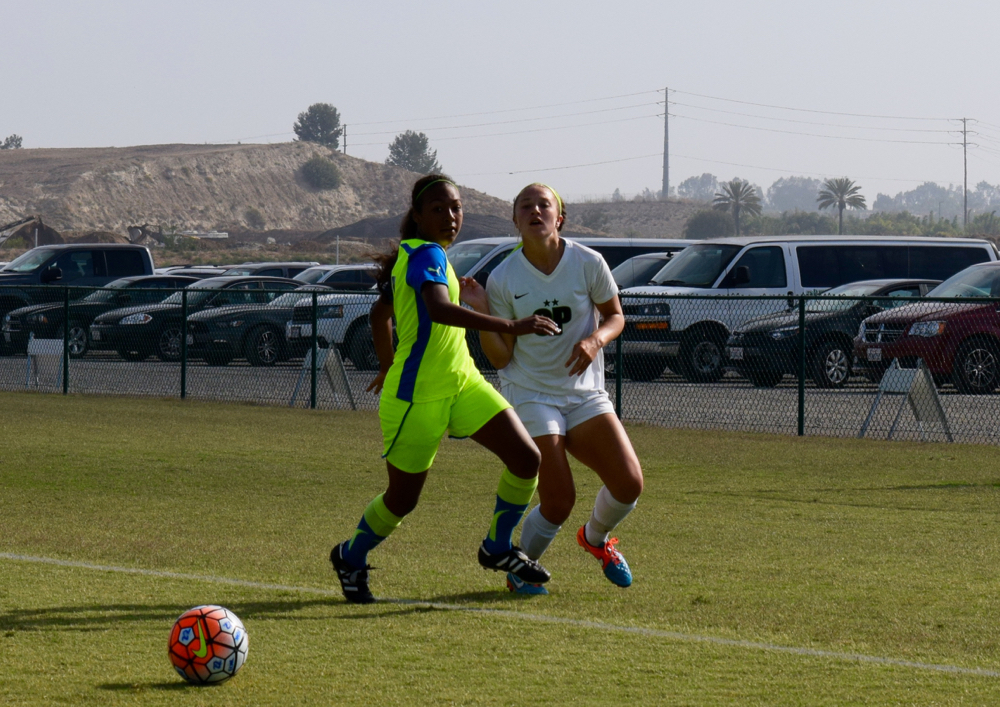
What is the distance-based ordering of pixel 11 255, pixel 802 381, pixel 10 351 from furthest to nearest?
pixel 11 255 → pixel 10 351 → pixel 802 381

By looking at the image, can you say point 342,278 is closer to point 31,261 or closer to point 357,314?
point 31,261

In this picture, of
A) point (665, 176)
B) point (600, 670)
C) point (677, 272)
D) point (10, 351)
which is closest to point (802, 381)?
point (677, 272)

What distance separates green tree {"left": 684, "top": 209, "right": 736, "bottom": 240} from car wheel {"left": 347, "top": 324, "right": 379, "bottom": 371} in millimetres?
127636

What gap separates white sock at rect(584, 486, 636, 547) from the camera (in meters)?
6.24

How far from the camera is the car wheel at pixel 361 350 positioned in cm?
1953

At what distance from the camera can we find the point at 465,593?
6.29 m

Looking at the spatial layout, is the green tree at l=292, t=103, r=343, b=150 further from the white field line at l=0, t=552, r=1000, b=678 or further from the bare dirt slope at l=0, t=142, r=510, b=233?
the white field line at l=0, t=552, r=1000, b=678

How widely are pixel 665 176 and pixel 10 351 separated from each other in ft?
367

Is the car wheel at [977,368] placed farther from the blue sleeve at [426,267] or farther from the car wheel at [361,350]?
the blue sleeve at [426,267]

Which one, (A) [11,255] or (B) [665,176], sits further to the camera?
Answer: (B) [665,176]

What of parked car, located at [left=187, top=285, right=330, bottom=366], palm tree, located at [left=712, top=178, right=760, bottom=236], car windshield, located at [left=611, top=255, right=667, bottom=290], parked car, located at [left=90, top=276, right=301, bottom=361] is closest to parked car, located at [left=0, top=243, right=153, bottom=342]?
parked car, located at [left=90, top=276, right=301, bottom=361]

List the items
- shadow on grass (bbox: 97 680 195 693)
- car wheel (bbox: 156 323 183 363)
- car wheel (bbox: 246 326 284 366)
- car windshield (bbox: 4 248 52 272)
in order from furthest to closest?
car windshield (bbox: 4 248 52 272) → car wheel (bbox: 156 323 183 363) → car wheel (bbox: 246 326 284 366) → shadow on grass (bbox: 97 680 195 693)

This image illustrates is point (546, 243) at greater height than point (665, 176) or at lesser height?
lesser

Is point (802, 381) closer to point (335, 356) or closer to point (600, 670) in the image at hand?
point (335, 356)
